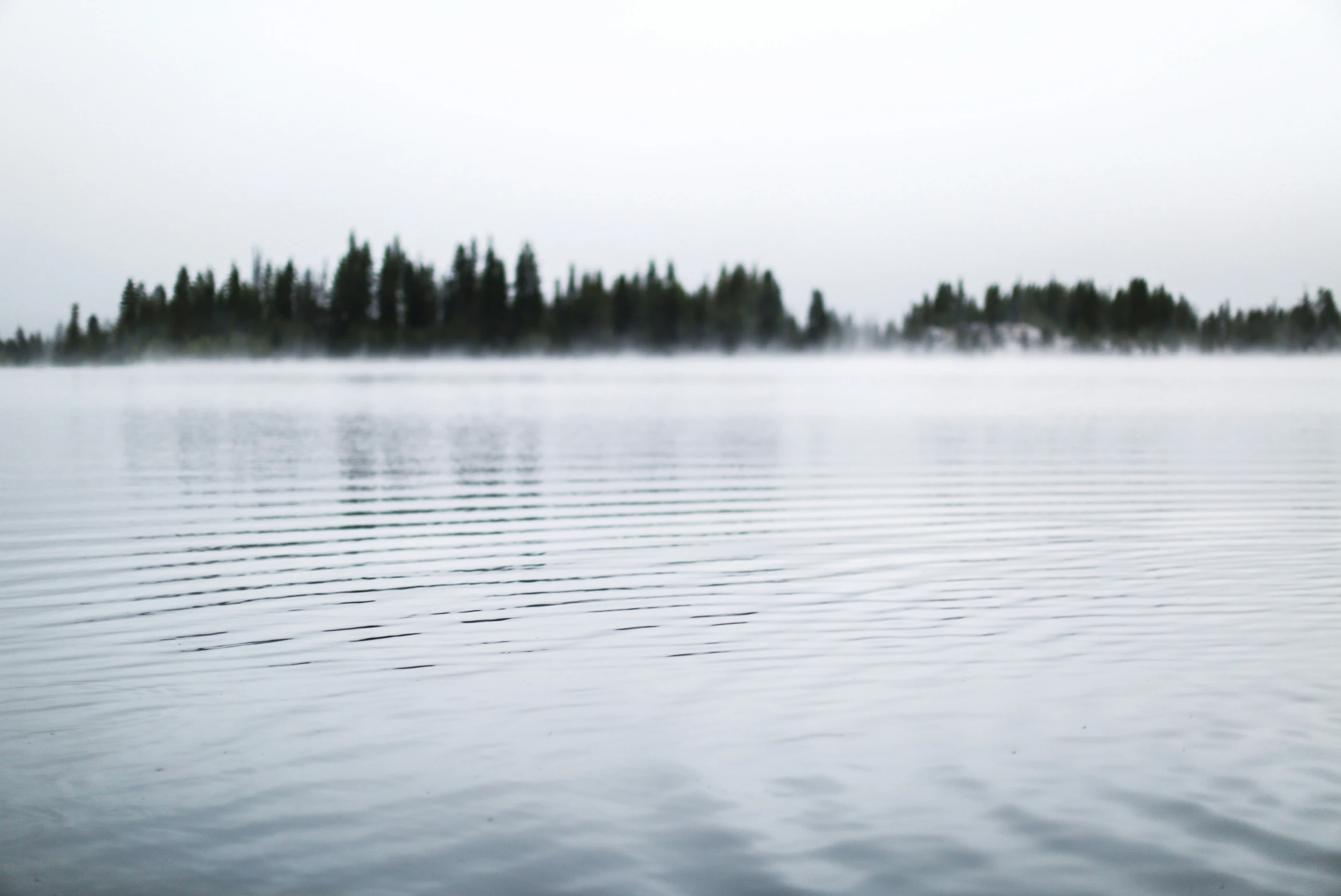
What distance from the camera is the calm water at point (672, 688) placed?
25.9ft

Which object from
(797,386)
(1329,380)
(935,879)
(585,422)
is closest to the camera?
(935,879)

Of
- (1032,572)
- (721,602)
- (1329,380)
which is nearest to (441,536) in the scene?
(721,602)

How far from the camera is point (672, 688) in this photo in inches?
461

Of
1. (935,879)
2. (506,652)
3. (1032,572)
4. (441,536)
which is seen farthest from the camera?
(441,536)

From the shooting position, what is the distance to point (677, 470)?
34594 mm

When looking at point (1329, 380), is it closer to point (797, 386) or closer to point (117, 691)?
point (797, 386)

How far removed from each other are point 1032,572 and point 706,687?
828 centimetres

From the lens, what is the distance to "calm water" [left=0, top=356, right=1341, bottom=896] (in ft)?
25.9

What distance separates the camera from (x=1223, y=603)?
15.7 metres

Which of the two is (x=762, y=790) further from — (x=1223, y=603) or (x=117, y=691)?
(x=1223, y=603)

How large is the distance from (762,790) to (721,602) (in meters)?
7.06

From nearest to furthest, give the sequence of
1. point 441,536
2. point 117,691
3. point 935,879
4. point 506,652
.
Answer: point 935,879 < point 117,691 < point 506,652 < point 441,536

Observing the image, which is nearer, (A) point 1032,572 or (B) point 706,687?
(B) point 706,687

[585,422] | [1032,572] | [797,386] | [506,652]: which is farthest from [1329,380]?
[506,652]
